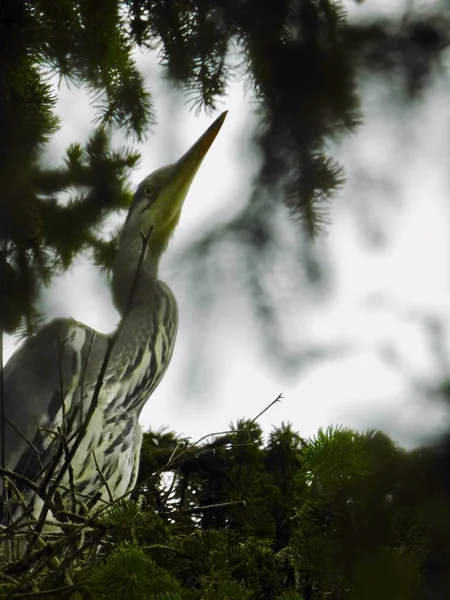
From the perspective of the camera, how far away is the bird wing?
2.50m

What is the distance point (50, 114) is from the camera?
6.26 ft

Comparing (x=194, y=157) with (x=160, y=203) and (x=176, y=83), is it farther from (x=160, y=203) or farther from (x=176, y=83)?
(x=176, y=83)

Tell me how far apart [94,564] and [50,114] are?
3.29ft

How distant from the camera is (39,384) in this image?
8.40 ft

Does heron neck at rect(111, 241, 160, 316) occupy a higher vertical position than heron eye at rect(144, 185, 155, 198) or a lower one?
lower

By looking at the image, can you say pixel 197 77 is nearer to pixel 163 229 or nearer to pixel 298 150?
pixel 298 150

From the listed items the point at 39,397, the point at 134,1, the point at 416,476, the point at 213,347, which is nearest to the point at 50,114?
the point at 134,1

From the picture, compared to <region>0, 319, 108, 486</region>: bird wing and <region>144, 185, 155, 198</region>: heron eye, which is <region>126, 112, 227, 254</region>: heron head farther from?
<region>0, 319, 108, 486</region>: bird wing

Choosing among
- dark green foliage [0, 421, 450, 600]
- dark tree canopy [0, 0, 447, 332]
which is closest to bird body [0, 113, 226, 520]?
dark tree canopy [0, 0, 447, 332]

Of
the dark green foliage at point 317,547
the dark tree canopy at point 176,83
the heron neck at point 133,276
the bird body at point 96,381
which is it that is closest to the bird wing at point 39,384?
the bird body at point 96,381

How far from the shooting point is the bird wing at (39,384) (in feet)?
8.20

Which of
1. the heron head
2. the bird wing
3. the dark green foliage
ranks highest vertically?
the heron head

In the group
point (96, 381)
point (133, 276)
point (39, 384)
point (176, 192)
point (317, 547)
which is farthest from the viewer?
point (176, 192)

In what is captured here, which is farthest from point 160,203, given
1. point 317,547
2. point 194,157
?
point 317,547
